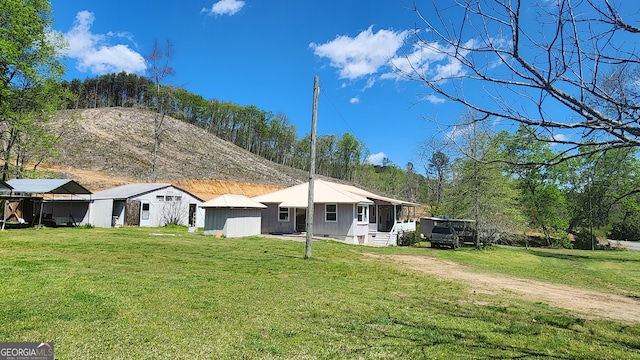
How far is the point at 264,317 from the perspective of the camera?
17.1 feet

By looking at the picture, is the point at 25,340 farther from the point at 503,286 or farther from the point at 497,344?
the point at 503,286

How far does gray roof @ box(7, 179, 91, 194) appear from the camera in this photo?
20.7m

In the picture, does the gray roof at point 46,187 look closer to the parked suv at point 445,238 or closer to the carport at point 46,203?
the carport at point 46,203

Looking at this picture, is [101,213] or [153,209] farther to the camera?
[153,209]

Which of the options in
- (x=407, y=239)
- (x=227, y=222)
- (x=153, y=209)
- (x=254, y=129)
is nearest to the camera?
(x=227, y=222)

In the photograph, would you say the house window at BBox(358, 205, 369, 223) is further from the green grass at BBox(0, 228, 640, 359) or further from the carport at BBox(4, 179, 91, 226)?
the carport at BBox(4, 179, 91, 226)

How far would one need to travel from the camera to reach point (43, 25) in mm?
22453

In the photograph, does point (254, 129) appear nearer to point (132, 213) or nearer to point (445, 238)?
point (132, 213)

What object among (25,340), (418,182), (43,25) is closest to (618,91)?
(25,340)

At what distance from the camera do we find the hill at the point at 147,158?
44.0 meters

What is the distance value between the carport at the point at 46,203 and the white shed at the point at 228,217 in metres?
8.70

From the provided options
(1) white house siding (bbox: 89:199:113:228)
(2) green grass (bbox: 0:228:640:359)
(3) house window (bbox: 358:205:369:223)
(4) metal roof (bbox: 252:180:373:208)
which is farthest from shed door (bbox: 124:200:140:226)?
(2) green grass (bbox: 0:228:640:359)

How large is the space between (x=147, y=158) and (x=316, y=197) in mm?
37534

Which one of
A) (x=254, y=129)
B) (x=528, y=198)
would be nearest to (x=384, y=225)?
(x=528, y=198)
